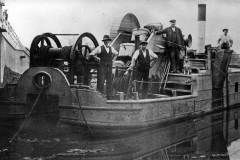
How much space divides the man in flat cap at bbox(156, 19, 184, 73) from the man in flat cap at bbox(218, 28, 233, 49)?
9.33 feet

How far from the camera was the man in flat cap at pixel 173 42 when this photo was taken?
15195 mm

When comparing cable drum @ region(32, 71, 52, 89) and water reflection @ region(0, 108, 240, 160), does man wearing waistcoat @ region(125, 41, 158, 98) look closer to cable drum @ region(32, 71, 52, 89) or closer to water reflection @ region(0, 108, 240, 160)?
water reflection @ region(0, 108, 240, 160)

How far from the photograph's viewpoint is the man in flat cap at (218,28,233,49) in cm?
1781

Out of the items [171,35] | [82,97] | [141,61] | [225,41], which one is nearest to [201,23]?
[225,41]

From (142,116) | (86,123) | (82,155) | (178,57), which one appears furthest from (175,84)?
(82,155)

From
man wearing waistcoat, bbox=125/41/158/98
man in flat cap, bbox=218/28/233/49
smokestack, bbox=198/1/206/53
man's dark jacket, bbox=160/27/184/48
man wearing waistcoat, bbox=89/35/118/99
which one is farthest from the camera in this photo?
smokestack, bbox=198/1/206/53

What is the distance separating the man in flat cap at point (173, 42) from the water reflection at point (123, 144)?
2.88 meters

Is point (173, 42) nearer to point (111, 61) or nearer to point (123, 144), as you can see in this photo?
point (111, 61)

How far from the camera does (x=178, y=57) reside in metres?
15.7

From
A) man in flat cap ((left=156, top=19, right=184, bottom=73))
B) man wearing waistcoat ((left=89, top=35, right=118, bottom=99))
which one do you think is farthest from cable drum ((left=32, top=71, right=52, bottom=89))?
man in flat cap ((left=156, top=19, right=184, bottom=73))

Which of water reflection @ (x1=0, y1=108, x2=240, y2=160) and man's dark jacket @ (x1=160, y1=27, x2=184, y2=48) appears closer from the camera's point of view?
water reflection @ (x1=0, y1=108, x2=240, y2=160)

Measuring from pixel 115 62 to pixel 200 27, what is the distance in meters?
7.65

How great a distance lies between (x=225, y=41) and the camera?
17.8 m

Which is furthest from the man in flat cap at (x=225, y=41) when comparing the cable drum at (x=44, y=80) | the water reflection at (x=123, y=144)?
the cable drum at (x=44, y=80)
